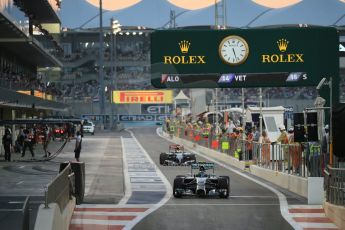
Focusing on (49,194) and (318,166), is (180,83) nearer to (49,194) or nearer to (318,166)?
(318,166)

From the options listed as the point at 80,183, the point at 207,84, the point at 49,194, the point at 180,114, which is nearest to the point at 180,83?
the point at 207,84

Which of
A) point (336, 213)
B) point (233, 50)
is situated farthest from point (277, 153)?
point (336, 213)

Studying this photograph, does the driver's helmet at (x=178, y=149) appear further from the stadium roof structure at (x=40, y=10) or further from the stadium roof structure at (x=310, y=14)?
the stadium roof structure at (x=310, y=14)

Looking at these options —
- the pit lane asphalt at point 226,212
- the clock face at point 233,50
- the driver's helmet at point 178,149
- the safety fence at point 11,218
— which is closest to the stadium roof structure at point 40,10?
the driver's helmet at point 178,149

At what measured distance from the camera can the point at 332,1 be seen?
358 feet

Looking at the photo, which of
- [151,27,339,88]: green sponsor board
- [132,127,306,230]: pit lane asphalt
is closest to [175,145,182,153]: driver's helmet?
[132,127,306,230]: pit lane asphalt

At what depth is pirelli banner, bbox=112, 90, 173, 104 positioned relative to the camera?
117m

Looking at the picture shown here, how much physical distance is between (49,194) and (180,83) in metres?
12.1

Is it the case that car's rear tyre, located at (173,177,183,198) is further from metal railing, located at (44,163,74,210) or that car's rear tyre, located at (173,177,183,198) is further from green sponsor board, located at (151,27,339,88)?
metal railing, located at (44,163,74,210)

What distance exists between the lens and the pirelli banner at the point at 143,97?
117m

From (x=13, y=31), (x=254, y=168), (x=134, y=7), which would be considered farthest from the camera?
(x=134, y=7)

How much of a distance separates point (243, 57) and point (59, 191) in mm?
11045

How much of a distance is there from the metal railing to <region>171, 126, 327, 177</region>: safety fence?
6492 mm

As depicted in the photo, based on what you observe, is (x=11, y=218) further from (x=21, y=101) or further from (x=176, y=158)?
(x=21, y=101)
